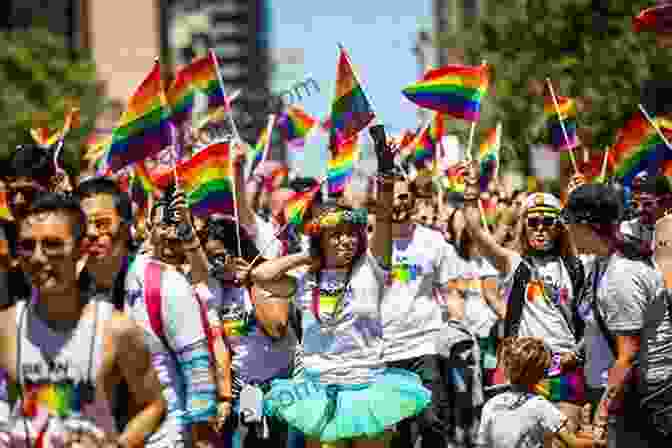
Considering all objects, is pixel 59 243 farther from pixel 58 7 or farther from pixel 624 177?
pixel 58 7

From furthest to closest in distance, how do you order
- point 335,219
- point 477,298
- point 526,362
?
point 477,298
point 335,219
point 526,362

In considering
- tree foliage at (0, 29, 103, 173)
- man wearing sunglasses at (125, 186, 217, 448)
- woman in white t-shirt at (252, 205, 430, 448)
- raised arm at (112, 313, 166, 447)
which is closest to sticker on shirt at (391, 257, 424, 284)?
woman in white t-shirt at (252, 205, 430, 448)

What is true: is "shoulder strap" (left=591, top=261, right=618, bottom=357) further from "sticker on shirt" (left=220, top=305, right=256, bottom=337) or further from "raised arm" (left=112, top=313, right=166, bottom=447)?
"raised arm" (left=112, top=313, right=166, bottom=447)

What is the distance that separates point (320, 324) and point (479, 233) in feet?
3.93

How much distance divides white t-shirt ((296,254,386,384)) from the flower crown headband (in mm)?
209

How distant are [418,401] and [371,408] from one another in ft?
1.02

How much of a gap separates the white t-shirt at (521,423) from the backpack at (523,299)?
3.68ft

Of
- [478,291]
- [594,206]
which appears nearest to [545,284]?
[594,206]

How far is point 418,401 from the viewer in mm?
9000

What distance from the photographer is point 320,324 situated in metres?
9.02

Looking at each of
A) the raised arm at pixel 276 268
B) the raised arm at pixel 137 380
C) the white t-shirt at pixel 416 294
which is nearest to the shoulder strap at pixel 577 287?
the white t-shirt at pixel 416 294

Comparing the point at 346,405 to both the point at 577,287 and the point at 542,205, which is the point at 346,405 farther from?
the point at 542,205

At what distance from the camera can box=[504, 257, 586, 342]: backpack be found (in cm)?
930

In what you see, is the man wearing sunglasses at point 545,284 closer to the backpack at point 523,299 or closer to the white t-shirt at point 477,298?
the backpack at point 523,299
